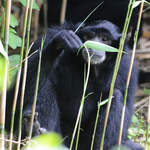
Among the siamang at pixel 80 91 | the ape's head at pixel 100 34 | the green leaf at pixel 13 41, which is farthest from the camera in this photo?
the ape's head at pixel 100 34

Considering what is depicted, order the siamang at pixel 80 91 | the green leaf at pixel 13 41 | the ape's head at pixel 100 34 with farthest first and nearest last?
1. the ape's head at pixel 100 34
2. the siamang at pixel 80 91
3. the green leaf at pixel 13 41

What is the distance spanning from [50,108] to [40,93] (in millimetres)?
238

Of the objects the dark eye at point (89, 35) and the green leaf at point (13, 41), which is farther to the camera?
the dark eye at point (89, 35)

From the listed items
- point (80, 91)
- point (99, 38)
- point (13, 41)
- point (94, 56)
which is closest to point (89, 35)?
point (99, 38)

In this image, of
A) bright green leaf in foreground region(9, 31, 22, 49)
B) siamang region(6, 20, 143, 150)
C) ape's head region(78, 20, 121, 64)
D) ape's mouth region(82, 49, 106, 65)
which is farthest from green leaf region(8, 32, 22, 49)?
ape's head region(78, 20, 121, 64)

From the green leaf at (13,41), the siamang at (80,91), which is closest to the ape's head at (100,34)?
the siamang at (80,91)

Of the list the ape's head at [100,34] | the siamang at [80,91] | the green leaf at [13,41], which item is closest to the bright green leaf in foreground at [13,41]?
the green leaf at [13,41]

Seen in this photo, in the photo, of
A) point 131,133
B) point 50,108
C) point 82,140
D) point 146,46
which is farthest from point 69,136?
point 146,46

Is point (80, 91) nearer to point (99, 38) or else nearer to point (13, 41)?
point (99, 38)

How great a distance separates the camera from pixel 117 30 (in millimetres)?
4934

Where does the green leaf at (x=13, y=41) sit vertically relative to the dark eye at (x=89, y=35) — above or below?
below

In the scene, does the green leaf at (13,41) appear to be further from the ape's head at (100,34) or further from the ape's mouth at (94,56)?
the ape's head at (100,34)

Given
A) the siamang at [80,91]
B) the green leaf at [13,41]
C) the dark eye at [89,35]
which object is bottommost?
the siamang at [80,91]

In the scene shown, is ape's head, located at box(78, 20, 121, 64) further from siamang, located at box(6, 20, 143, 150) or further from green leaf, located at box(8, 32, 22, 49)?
green leaf, located at box(8, 32, 22, 49)
